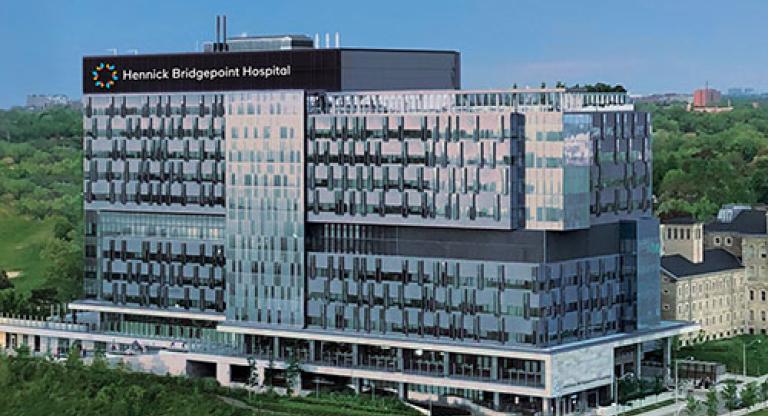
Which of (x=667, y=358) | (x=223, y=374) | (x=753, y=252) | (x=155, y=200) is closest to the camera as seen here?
(x=223, y=374)

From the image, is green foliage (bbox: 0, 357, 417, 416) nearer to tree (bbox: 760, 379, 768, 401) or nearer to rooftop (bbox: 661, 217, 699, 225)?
tree (bbox: 760, 379, 768, 401)

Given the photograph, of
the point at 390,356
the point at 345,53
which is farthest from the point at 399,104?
the point at 390,356

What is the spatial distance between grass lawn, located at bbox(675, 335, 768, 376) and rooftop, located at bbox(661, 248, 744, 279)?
5081 mm

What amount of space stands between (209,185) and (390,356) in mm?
17700

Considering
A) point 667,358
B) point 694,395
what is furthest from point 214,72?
point 694,395

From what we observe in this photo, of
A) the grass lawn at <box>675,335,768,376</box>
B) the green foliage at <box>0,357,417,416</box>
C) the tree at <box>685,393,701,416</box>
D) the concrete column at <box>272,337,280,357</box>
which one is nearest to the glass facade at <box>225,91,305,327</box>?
the concrete column at <box>272,337,280,357</box>

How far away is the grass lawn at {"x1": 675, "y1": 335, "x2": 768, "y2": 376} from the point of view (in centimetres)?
11838

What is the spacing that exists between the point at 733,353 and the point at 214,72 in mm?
38628

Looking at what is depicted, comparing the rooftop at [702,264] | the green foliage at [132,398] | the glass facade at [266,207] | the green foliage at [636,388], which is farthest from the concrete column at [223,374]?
the rooftop at [702,264]

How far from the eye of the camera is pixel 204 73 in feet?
382

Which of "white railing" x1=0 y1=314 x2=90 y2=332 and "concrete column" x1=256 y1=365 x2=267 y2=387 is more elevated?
"white railing" x1=0 y1=314 x2=90 y2=332

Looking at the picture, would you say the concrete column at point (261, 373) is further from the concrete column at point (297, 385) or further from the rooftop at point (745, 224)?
the rooftop at point (745, 224)

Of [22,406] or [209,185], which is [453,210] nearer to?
[209,185]

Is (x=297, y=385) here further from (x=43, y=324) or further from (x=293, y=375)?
(x=43, y=324)
